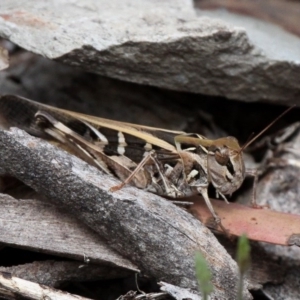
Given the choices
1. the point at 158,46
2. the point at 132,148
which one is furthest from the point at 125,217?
the point at 158,46

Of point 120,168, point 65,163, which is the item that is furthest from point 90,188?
point 120,168

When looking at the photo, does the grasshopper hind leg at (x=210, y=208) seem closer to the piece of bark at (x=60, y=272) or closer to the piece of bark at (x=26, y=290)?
the piece of bark at (x=60, y=272)

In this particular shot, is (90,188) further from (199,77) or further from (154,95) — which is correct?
(154,95)

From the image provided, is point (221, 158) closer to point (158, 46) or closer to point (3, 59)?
point (158, 46)

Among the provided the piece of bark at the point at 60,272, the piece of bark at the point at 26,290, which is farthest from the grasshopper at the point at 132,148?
the piece of bark at the point at 26,290

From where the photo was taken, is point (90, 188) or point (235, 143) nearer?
point (90, 188)

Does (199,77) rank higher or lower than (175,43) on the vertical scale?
lower

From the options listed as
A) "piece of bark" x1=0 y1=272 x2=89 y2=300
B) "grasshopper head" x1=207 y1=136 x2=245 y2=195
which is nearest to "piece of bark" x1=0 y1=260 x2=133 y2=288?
"piece of bark" x1=0 y1=272 x2=89 y2=300
